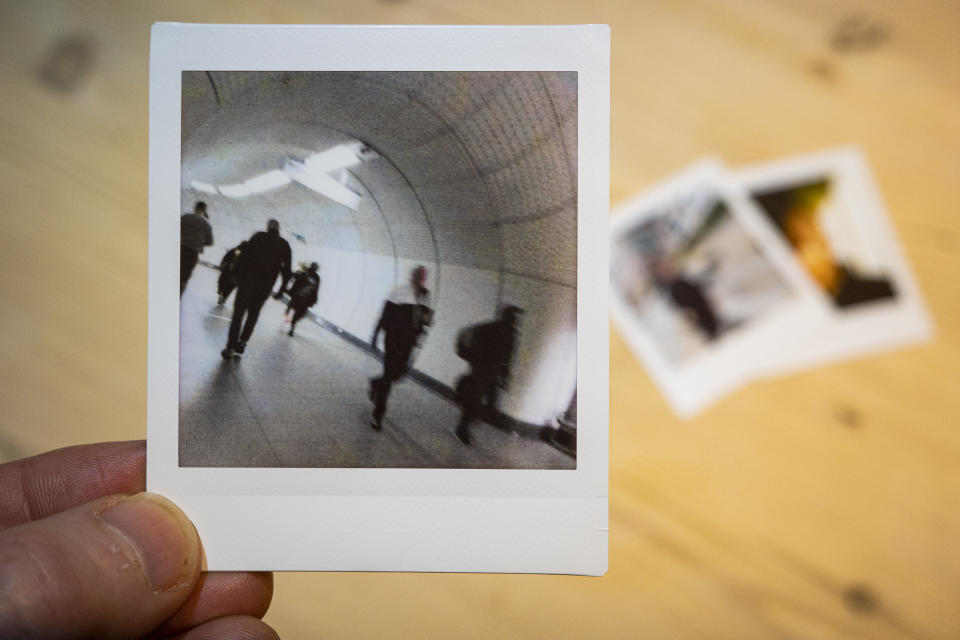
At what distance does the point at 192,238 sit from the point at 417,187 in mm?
223

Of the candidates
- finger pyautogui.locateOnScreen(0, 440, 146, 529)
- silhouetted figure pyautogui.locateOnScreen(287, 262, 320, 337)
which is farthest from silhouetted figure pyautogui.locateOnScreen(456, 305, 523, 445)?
finger pyautogui.locateOnScreen(0, 440, 146, 529)

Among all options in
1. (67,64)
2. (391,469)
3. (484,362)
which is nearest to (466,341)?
(484,362)

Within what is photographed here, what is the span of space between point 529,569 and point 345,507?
190 millimetres

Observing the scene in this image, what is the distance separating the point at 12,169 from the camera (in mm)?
1032

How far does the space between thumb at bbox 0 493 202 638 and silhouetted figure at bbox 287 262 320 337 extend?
0.22 metres

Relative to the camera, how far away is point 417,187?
627mm

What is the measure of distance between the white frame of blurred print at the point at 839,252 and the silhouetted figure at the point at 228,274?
0.82m

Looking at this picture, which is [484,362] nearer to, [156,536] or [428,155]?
[428,155]

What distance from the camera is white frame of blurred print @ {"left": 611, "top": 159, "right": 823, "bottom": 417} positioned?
1070 millimetres

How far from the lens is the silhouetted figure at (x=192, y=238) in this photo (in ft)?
2.04

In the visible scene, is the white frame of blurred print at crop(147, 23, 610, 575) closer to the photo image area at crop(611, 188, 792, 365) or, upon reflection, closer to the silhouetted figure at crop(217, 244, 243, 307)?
the silhouetted figure at crop(217, 244, 243, 307)

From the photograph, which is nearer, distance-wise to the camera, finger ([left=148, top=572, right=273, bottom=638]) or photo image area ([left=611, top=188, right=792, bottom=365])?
finger ([left=148, top=572, right=273, bottom=638])

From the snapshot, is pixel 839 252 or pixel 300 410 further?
pixel 839 252

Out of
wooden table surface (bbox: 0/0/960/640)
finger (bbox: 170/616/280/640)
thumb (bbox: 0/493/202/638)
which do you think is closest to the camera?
thumb (bbox: 0/493/202/638)
